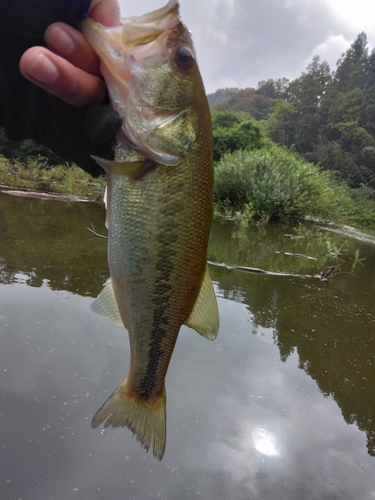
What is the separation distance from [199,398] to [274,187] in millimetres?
16865

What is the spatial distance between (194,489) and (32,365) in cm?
169

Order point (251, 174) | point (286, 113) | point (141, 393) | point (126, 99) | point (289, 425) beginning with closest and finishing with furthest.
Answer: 1. point (126, 99)
2. point (141, 393)
3. point (289, 425)
4. point (251, 174)
5. point (286, 113)

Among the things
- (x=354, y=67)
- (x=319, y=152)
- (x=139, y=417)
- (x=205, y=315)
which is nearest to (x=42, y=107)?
(x=205, y=315)

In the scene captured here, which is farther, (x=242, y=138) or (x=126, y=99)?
(x=242, y=138)

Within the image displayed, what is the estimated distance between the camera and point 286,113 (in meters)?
62.7

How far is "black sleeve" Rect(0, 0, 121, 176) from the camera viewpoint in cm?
117

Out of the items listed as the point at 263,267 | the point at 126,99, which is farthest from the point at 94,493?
the point at 263,267

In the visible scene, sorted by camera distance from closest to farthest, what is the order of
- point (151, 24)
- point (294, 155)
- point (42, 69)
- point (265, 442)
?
point (42, 69) < point (151, 24) < point (265, 442) < point (294, 155)

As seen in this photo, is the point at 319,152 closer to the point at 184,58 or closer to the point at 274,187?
the point at 274,187

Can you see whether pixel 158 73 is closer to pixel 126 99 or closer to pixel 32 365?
pixel 126 99

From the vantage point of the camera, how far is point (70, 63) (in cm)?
121

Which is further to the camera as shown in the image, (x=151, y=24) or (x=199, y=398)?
(x=199, y=398)

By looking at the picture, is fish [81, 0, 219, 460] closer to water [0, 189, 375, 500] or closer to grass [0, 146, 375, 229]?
water [0, 189, 375, 500]

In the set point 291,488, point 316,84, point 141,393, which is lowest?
point 291,488
